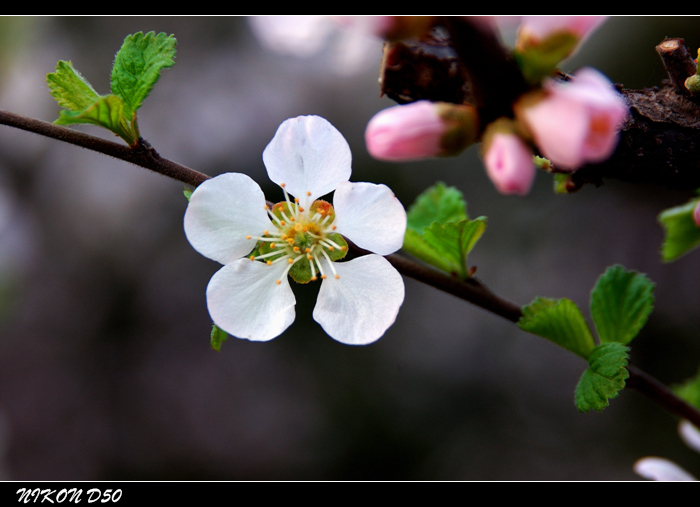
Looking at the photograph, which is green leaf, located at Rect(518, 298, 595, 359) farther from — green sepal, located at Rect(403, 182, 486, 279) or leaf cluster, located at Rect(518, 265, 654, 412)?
green sepal, located at Rect(403, 182, 486, 279)

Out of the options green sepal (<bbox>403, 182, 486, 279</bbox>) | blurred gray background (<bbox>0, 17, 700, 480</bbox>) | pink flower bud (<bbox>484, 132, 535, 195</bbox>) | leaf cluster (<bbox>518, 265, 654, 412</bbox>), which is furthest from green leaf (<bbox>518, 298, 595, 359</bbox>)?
blurred gray background (<bbox>0, 17, 700, 480</bbox>)

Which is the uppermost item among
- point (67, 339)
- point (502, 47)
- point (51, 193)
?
point (502, 47)

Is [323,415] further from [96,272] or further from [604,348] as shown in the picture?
[604,348]

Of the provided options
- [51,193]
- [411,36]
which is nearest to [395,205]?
[411,36]

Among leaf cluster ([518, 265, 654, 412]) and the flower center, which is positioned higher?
the flower center

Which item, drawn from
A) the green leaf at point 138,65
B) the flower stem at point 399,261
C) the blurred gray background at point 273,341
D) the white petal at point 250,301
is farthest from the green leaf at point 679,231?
the blurred gray background at point 273,341
